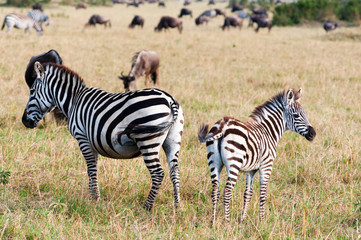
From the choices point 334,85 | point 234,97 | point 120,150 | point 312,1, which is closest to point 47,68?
point 120,150

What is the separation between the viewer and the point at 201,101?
30.8ft

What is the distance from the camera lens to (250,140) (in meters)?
3.80

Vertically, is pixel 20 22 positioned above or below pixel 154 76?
above

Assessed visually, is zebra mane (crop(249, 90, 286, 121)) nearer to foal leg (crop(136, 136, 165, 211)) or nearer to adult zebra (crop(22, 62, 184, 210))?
adult zebra (crop(22, 62, 184, 210))

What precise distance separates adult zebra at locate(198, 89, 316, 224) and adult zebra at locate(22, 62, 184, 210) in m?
0.47

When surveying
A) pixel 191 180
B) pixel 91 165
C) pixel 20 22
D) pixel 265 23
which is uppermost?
pixel 265 23

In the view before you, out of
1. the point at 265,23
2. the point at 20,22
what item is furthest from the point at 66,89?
the point at 265,23

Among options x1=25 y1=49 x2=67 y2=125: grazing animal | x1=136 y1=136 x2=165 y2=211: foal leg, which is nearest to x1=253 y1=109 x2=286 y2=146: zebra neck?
x1=136 y1=136 x2=165 y2=211: foal leg

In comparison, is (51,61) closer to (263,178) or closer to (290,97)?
(290,97)

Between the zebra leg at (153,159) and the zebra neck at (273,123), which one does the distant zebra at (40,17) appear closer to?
the zebra leg at (153,159)

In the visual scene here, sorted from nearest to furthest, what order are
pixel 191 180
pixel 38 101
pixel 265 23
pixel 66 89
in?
pixel 66 89 → pixel 191 180 → pixel 38 101 → pixel 265 23

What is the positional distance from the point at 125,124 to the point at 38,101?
173 cm

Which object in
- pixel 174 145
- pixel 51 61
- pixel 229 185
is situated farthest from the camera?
pixel 51 61

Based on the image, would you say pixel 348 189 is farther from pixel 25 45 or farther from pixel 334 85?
pixel 25 45
